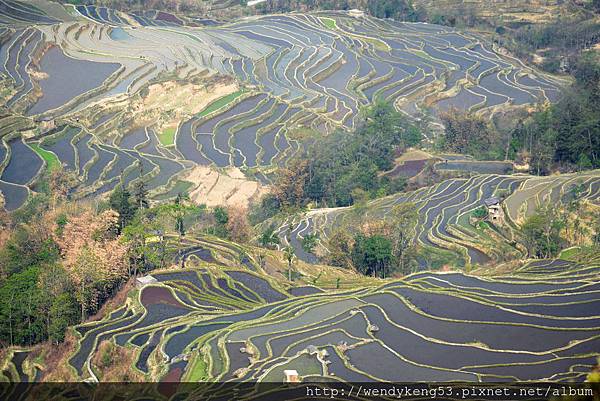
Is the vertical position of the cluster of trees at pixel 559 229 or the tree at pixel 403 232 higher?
the cluster of trees at pixel 559 229

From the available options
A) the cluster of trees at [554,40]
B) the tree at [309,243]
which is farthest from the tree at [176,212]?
the cluster of trees at [554,40]

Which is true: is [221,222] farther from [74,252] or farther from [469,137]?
[469,137]

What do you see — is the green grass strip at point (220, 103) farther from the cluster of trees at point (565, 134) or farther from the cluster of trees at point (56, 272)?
the cluster of trees at point (56, 272)

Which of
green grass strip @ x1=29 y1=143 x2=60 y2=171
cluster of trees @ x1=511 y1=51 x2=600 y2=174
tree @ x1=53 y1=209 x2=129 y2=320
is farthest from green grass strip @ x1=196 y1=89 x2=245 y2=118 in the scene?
tree @ x1=53 y1=209 x2=129 y2=320

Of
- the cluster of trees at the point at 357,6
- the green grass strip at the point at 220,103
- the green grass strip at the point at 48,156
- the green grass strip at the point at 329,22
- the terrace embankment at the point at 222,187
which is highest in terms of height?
the cluster of trees at the point at 357,6

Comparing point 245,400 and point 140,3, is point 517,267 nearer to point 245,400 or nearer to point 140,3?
point 245,400

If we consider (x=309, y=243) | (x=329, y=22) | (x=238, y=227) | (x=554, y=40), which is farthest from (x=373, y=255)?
(x=329, y=22)
